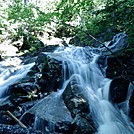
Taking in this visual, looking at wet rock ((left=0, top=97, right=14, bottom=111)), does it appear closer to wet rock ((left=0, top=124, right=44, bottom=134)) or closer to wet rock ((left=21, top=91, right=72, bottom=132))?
wet rock ((left=21, top=91, right=72, bottom=132))

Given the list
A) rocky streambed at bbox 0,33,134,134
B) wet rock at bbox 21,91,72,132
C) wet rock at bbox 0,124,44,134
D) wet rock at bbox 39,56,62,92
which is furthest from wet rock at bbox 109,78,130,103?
wet rock at bbox 0,124,44,134

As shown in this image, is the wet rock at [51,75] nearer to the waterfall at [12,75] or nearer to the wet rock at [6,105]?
the waterfall at [12,75]

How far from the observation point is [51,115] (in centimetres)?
768

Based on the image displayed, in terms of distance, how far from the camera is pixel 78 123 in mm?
7098

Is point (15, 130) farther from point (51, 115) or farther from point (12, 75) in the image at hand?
point (12, 75)

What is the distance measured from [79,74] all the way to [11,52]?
351 inches

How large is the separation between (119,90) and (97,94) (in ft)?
3.50

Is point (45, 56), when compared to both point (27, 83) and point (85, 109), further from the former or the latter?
point (85, 109)

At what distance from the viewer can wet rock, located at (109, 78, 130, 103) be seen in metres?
8.86

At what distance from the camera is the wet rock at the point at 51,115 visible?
7.24 meters

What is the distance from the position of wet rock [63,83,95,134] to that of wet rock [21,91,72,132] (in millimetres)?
202

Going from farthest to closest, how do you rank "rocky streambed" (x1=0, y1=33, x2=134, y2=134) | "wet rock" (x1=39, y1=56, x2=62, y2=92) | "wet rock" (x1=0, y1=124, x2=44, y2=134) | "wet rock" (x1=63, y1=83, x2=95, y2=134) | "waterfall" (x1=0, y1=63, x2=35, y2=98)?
"waterfall" (x1=0, y1=63, x2=35, y2=98) → "wet rock" (x1=39, y1=56, x2=62, y2=92) → "rocky streambed" (x1=0, y1=33, x2=134, y2=134) → "wet rock" (x1=63, y1=83, x2=95, y2=134) → "wet rock" (x1=0, y1=124, x2=44, y2=134)

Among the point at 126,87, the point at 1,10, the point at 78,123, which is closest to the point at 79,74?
the point at 126,87

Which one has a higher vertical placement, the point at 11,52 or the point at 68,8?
the point at 68,8
